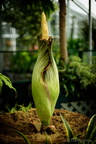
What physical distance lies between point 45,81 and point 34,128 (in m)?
0.38

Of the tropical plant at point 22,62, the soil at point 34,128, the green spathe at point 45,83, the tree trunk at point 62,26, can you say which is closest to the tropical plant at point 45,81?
the green spathe at point 45,83

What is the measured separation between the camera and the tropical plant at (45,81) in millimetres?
1920

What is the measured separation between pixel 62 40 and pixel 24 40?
→ 6594 mm

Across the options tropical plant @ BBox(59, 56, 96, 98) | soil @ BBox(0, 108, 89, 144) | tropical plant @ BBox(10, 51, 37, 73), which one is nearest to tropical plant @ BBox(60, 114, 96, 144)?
soil @ BBox(0, 108, 89, 144)

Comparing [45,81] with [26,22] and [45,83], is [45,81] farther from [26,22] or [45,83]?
A: [26,22]

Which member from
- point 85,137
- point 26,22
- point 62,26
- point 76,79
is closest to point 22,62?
point 26,22

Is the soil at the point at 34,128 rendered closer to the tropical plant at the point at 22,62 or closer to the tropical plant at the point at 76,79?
the tropical plant at the point at 76,79

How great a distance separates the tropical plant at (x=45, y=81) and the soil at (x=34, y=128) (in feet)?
0.35

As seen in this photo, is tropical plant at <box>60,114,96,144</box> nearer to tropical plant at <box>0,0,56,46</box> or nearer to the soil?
the soil

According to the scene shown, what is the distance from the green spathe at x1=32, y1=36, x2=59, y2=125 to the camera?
1.92m

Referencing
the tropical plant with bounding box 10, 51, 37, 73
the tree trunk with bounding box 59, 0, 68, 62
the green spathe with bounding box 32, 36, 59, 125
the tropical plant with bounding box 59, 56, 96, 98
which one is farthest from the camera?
the tropical plant with bounding box 10, 51, 37, 73

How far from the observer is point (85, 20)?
11836 millimetres

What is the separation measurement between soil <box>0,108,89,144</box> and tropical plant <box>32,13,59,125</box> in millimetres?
107

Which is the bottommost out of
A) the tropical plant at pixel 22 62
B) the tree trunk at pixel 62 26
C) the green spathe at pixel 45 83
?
the tropical plant at pixel 22 62
